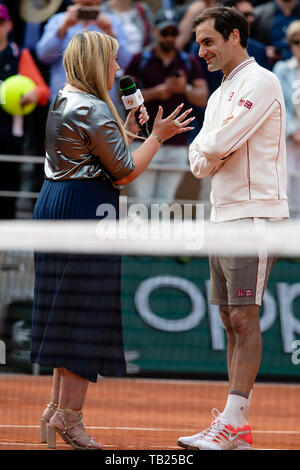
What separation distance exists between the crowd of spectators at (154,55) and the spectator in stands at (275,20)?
0.01 meters

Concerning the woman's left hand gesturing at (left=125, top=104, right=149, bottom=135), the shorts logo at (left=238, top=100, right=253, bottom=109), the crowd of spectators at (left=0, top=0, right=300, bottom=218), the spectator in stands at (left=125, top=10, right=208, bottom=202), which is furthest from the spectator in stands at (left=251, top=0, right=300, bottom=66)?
the shorts logo at (left=238, top=100, right=253, bottom=109)

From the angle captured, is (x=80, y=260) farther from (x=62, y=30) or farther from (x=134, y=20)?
(x=134, y=20)

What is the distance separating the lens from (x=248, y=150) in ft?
14.0

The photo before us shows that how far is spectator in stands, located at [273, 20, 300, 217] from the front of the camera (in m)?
8.41

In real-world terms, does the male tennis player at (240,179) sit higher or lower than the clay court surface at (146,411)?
higher

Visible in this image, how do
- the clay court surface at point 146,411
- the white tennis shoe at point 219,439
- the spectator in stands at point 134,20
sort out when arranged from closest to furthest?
1. the white tennis shoe at point 219,439
2. the clay court surface at point 146,411
3. the spectator in stands at point 134,20

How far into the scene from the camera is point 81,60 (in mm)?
4195

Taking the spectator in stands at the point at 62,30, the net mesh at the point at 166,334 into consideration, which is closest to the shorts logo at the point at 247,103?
the net mesh at the point at 166,334

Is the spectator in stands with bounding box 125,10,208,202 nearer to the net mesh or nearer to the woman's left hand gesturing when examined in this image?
the net mesh

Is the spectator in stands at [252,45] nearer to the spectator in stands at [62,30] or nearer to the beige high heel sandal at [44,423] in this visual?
the spectator in stands at [62,30]

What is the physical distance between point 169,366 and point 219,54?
405cm

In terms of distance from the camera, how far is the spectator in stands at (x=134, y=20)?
8812 mm

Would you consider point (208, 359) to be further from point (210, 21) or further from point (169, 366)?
point (210, 21)
